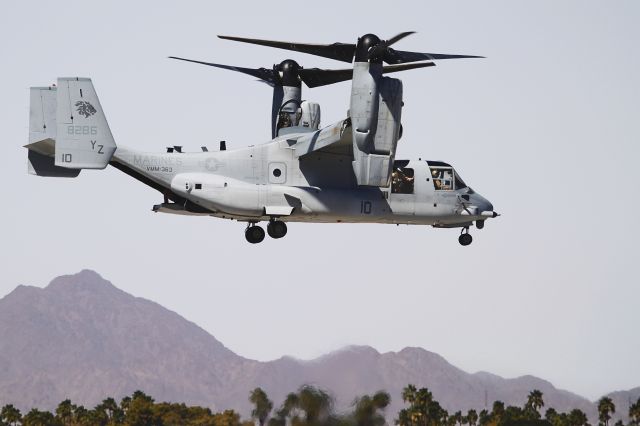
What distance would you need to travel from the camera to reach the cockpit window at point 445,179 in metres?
47.0

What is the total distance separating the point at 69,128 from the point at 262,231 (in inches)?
317

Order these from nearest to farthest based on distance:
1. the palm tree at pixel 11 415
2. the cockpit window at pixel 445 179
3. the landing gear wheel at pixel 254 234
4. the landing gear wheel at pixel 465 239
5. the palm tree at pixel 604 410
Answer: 1. the landing gear wheel at pixel 254 234
2. the cockpit window at pixel 445 179
3. the landing gear wheel at pixel 465 239
4. the palm tree at pixel 604 410
5. the palm tree at pixel 11 415

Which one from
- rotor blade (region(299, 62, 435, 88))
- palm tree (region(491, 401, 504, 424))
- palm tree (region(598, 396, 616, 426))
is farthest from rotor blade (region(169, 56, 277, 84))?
palm tree (region(598, 396, 616, 426))

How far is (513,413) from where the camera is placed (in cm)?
9044

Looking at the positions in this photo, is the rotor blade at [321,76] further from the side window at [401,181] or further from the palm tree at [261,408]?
the palm tree at [261,408]

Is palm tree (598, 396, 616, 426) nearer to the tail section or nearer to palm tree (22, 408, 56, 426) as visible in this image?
palm tree (22, 408, 56, 426)

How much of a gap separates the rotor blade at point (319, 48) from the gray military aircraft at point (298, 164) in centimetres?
3

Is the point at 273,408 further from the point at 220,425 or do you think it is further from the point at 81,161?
the point at 220,425

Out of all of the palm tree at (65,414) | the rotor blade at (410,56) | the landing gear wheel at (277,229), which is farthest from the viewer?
the palm tree at (65,414)

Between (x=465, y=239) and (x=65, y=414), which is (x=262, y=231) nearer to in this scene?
(x=465, y=239)

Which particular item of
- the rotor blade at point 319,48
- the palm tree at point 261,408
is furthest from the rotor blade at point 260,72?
the palm tree at point 261,408

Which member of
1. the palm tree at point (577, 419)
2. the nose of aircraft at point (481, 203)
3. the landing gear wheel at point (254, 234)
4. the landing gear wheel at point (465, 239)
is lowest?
the palm tree at point (577, 419)

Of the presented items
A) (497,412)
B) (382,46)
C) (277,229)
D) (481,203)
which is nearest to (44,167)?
(277,229)

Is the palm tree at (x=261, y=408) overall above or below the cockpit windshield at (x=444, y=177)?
below
